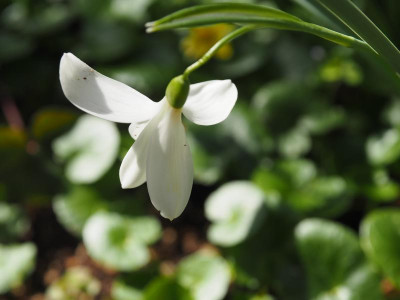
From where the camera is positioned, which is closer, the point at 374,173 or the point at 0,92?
the point at 374,173

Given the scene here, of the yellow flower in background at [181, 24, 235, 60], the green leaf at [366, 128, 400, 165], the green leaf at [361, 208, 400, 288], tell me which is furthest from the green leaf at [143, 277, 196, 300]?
the yellow flower in background at [181, 24, 235, 60]

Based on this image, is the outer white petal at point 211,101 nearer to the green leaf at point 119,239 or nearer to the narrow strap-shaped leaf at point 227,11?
the narrow strap-shaped leaf at point 227,11

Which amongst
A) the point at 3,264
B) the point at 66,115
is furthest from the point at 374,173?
the point at 3,264

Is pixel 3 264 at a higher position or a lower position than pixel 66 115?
lower

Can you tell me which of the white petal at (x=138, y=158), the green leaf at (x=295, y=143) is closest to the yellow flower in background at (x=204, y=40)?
the green leaf at (x=295, y=143)

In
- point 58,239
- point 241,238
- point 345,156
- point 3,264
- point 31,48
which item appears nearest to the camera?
point 241,238

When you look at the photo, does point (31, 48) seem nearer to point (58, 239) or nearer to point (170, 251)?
point (58, 239)

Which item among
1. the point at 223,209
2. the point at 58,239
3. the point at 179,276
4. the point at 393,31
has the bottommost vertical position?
the point at 58,239

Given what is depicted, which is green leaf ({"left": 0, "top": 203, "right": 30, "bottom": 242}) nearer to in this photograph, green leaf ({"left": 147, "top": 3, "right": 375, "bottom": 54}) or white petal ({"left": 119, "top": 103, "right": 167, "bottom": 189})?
white petal ({"left": 119, "top": 103, "right": 167, "bottom": 189})
